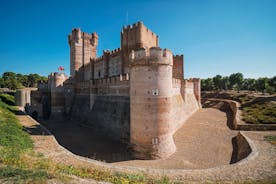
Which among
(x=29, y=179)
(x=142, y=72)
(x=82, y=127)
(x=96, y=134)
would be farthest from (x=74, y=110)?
(x=29, y=179)

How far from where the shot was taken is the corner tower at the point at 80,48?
106 feet

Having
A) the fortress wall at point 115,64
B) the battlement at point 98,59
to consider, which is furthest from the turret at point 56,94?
the fortress wall at point 115,64

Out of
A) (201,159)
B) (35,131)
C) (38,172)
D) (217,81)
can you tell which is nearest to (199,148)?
(201,159)

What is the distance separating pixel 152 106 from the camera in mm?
13406

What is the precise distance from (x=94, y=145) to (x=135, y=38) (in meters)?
15.3

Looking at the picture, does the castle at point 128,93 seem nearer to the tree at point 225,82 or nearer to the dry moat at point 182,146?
the dry moat at point 182,146

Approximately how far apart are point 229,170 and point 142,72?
31.2 ft

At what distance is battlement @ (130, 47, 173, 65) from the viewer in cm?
1343

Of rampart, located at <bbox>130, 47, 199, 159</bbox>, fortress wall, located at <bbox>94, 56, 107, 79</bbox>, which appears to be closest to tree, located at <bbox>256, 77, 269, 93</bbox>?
fortress wall, located at <bbox>94, 56, 107, 79</bbox>

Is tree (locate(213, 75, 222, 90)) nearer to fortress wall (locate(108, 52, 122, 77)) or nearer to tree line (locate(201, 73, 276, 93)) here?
tree line (locate(201, 73, 276, 93))

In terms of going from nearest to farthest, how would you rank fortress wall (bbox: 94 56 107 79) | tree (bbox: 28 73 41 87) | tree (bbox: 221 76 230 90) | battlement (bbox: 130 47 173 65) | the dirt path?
the dirt path → battlement (bbox: 130 47 173 65) → fortress wall (bbox: 94 56 107 79) → tree (bbox: 221 76 230 90) → tree (bbox: 28 73 41 87)

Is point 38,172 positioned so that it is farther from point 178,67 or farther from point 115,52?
point 178,67

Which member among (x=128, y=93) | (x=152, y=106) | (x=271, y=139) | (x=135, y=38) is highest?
(x=135, y=38)

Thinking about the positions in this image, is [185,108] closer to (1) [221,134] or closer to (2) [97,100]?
(1) [221,134]
